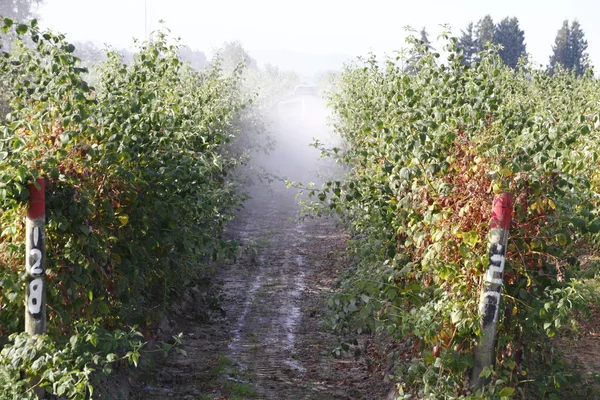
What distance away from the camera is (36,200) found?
15.0ft

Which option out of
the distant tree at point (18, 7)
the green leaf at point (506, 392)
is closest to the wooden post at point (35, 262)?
the green leaf at point (506, 392)

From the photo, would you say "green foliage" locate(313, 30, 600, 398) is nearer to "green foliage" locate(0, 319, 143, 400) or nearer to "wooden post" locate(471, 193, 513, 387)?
"wooden post" locate(471, 193, 513, 387)

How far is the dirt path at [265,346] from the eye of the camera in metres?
7.04

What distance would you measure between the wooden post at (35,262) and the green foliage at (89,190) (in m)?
0.09

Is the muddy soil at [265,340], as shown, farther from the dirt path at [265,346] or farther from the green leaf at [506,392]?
the green leaf at [506,392]

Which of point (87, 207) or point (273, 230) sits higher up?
point (87, 207)

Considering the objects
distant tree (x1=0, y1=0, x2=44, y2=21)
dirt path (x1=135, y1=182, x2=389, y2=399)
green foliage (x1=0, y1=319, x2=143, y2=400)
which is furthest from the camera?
distant tree (x1=0, y1=0, x2=44, y2=21)

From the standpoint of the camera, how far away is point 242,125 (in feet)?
78.0

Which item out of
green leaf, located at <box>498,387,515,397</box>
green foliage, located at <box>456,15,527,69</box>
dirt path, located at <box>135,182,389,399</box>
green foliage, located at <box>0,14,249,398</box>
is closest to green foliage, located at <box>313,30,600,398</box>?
green leaf, located at <box>498,387,515,397</box>

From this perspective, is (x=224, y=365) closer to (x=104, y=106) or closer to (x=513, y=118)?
(x=104, y=106)

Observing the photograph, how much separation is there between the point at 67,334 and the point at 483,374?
9.69ft

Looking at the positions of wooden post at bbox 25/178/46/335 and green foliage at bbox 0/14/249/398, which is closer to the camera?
wooden post at bbox 25/178/46/335

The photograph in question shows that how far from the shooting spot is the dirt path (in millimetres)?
7043

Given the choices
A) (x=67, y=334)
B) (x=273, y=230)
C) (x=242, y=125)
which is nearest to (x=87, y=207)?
(x=67, y=334)
